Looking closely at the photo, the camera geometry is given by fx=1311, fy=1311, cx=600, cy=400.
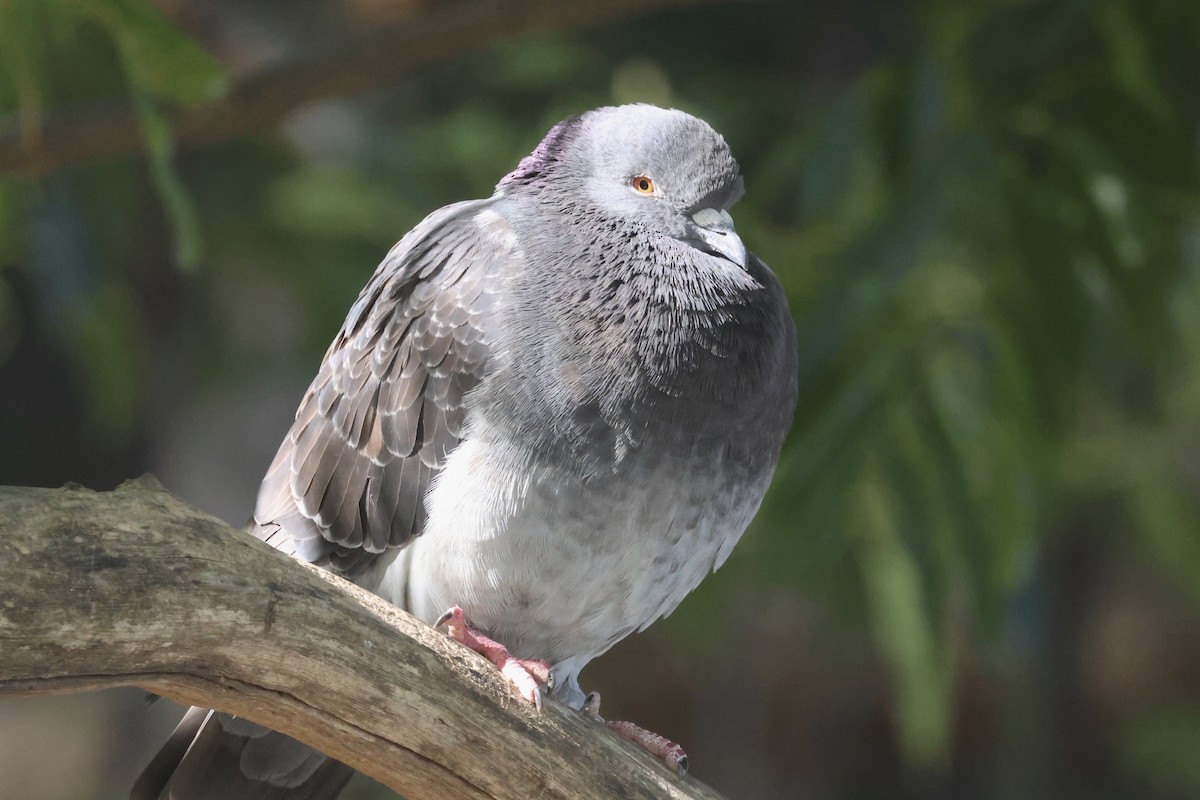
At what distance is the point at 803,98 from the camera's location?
19.7 ft

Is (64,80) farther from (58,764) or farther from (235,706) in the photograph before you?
(58,764)

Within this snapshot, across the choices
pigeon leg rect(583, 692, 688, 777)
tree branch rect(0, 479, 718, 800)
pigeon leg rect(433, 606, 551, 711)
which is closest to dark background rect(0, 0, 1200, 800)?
pigeon leg rect(583, 692, 688, 777)

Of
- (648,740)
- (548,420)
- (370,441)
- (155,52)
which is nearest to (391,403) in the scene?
(370,441)

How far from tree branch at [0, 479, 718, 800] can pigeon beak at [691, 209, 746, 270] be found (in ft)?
3.73

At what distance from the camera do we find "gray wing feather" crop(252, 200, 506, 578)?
10.2 feet

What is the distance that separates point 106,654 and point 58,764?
7.88 m

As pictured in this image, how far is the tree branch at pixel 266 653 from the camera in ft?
7.17

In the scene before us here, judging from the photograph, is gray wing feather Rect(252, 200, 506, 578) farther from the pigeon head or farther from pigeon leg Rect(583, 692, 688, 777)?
pigeon leg Rect(583, 692, 688, 777)

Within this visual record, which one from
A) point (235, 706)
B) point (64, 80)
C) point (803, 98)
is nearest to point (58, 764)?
point (64, 80)

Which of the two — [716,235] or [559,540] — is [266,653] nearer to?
[559,540]

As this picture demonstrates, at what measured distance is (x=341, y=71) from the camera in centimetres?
480

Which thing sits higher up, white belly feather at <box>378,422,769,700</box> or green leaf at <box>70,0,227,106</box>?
green leaf at <box>70,0,227,106</box>

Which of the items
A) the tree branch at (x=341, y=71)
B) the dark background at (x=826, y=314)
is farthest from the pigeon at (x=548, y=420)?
the tree branch at (x=341, y=71)

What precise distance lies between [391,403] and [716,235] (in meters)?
0.90
